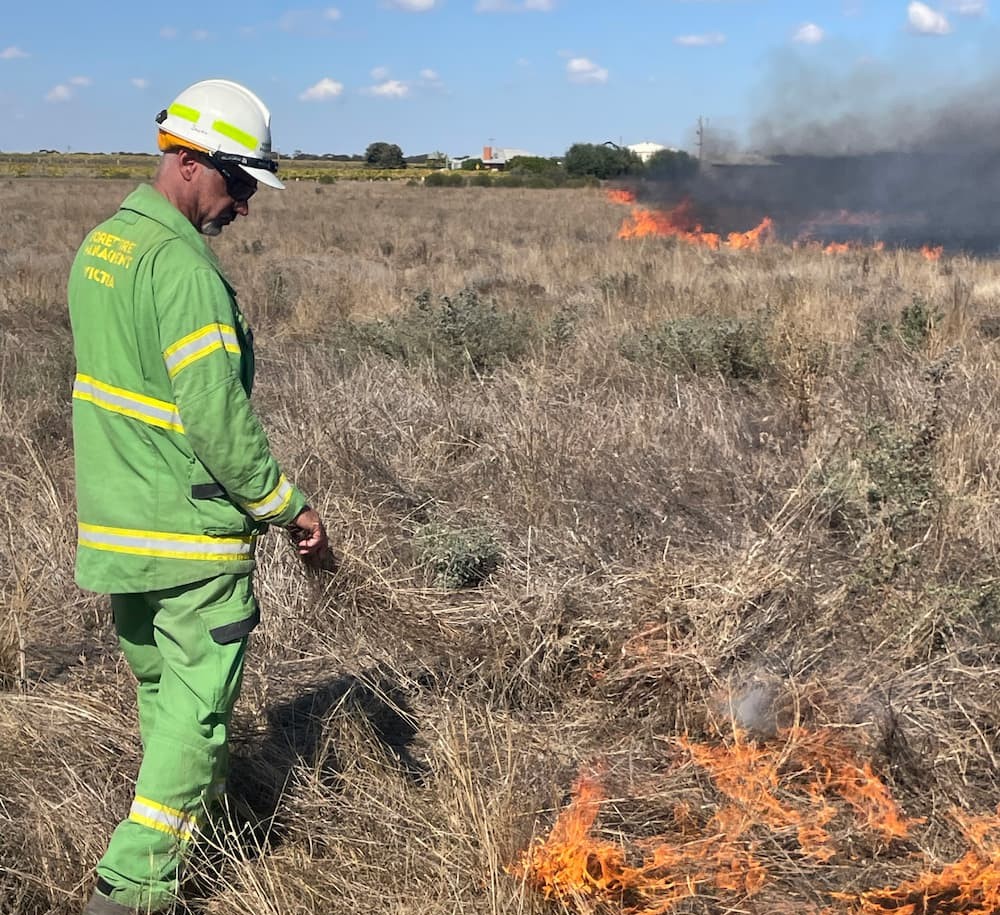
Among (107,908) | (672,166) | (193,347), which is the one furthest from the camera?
(672,166)

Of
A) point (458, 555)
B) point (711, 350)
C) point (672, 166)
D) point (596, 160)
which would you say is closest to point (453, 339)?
point (711, 350)

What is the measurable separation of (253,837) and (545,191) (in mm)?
42662

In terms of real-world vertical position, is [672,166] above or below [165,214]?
above

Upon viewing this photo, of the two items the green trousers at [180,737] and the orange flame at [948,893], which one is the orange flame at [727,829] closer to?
the orange flame at [948,893]

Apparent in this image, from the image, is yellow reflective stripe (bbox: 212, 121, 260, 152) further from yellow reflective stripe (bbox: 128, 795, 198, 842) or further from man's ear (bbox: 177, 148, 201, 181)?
yellow reflective stripe (bbox: 128, 795, 198, 842)

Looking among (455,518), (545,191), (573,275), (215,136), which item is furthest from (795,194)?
(215,136)

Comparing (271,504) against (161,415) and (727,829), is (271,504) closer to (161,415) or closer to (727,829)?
(161,415)

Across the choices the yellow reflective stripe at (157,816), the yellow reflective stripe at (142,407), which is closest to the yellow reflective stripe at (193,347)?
the yellow reflective stripe at (142,407)

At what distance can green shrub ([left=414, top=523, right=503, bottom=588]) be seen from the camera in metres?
4.13

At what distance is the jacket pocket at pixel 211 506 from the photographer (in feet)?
7.84

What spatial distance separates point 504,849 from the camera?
2.45m

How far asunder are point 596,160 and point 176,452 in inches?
1734

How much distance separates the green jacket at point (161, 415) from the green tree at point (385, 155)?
89.4m

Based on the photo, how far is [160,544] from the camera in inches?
94.2
